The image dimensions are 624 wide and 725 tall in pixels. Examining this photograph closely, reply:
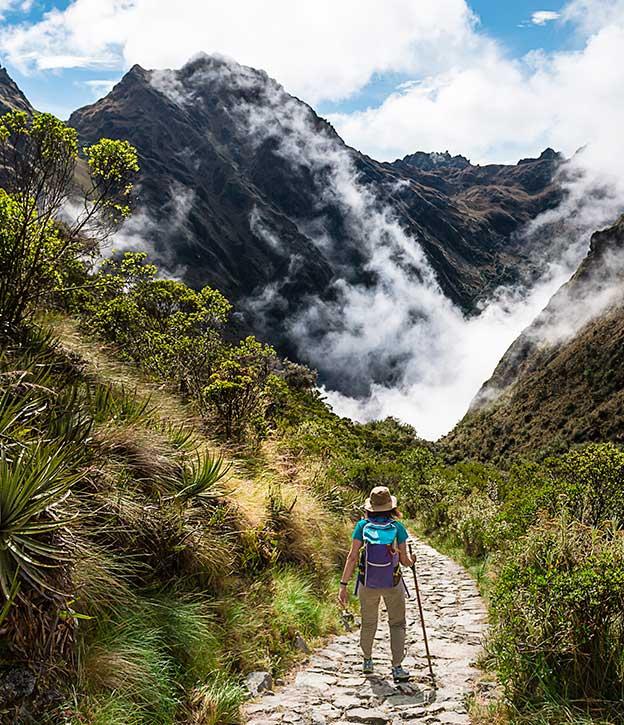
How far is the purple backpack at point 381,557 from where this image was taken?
5.94m

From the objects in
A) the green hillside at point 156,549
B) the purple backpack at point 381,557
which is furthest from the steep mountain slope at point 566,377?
the purple backpack at point 381,557

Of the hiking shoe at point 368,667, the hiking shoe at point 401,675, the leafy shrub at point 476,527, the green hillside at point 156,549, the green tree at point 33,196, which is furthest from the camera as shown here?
the leafy shrub at point 476,527

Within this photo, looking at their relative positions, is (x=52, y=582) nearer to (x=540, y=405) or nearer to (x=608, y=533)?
(x=608, y=533)

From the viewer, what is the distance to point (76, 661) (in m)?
3.76

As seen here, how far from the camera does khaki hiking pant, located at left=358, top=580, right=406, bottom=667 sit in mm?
5879

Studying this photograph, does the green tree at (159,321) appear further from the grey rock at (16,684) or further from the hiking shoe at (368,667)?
the grey rock at (16,684)

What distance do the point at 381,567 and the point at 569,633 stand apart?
2141 mm

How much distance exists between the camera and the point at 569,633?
417cm

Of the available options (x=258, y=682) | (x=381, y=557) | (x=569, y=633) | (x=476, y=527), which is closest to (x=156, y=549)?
(x=258, y=682)

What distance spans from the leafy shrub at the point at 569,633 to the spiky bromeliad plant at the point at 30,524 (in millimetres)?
3478

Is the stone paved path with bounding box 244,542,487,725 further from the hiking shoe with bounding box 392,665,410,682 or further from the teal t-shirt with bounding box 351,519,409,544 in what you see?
the teal t-shirt with bounding box 351,519,409,544

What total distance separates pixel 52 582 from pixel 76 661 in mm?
631

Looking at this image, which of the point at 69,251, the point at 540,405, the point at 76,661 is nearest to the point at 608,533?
the point at 76,661

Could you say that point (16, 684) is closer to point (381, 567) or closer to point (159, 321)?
point (381, 567)
